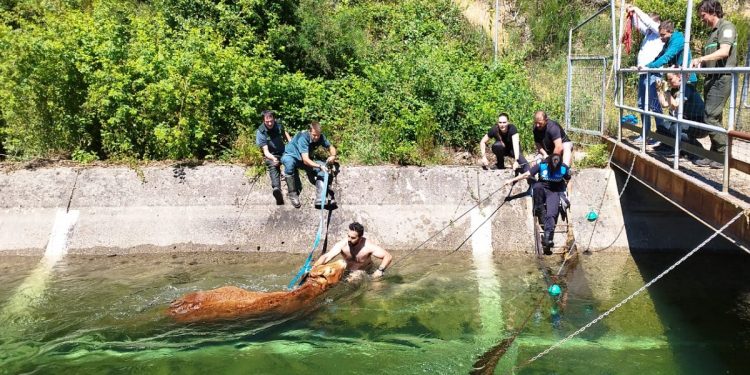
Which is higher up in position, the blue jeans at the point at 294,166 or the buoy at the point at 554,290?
the blue jeans at the point at 294,166

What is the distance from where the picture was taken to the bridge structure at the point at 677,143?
20.0 feet

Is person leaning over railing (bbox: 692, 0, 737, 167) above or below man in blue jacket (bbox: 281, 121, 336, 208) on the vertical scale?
above

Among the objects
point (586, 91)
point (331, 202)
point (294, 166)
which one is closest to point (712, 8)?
point (586, 91)

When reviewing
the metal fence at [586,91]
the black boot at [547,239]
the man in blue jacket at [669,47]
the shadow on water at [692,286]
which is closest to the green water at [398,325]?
the shadow on water at [692,286]

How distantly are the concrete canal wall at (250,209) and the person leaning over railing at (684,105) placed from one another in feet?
6.80

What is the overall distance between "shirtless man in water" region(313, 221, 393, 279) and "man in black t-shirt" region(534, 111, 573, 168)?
317 centimetres

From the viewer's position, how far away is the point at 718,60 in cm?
801

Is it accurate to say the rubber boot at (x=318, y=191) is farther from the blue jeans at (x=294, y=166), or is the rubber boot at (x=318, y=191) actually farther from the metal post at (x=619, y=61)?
the metal post at (x=619, y=61)

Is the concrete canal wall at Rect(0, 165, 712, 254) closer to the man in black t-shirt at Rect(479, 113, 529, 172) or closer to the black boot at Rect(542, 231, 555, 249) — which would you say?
the man in black t-shirt at Rect(479, 113, 529, 172)

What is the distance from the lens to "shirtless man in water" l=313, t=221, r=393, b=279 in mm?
9445

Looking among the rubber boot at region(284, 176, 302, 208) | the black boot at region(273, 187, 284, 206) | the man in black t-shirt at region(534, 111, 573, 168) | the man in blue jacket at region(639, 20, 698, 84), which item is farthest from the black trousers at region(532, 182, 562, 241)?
the black boot at region(273, 187, 284, 206)

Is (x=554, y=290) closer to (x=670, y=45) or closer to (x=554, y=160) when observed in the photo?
(x=554, y=160)

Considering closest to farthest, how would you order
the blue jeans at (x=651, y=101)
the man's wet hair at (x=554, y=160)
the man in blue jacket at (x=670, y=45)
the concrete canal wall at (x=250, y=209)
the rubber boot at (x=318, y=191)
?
the man in blue jacket at (x=670, y=45)
the blue jeans at (x=651, y=101)
the man's wet hair at (x=554, y=160)
the concrete canal wall at (x=250, y=209)
the rubber boot at (x=318, y=191)

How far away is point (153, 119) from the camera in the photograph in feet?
39.1
